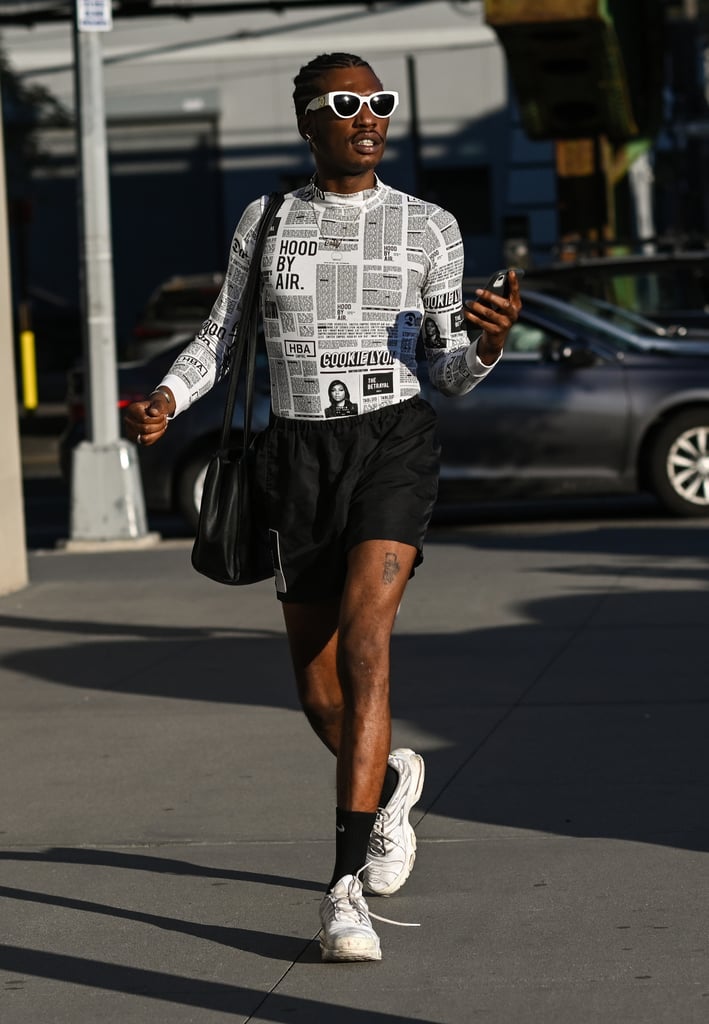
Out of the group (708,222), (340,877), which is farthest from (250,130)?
(340,877)

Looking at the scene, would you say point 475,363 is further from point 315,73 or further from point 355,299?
point 315,73

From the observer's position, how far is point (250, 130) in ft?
125

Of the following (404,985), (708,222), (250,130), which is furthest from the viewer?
(708,222)

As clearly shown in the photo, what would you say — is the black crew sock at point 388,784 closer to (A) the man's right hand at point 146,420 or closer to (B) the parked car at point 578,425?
(A) the man's right hand at point 146,420

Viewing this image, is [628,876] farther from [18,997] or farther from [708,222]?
[708,222]

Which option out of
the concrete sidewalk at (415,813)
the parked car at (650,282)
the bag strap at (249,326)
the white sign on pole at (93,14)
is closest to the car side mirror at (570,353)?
the parked car at (650,282)

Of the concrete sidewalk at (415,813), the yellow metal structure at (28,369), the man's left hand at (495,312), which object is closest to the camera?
the concrete sidewalk at (415,813)

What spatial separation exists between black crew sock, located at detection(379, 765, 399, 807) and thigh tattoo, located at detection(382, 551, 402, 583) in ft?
1.98

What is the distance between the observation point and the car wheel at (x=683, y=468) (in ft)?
A: 43.1

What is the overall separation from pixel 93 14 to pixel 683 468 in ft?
15.4

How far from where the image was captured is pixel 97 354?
1322 centimetres

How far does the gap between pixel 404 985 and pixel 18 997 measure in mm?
832

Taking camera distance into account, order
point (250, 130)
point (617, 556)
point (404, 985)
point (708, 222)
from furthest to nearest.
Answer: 1. point (708, 222)
2. point (250, 130)
3. point (617, 556)
4. point (404, 985)

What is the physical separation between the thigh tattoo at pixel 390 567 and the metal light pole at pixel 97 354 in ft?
27.3
